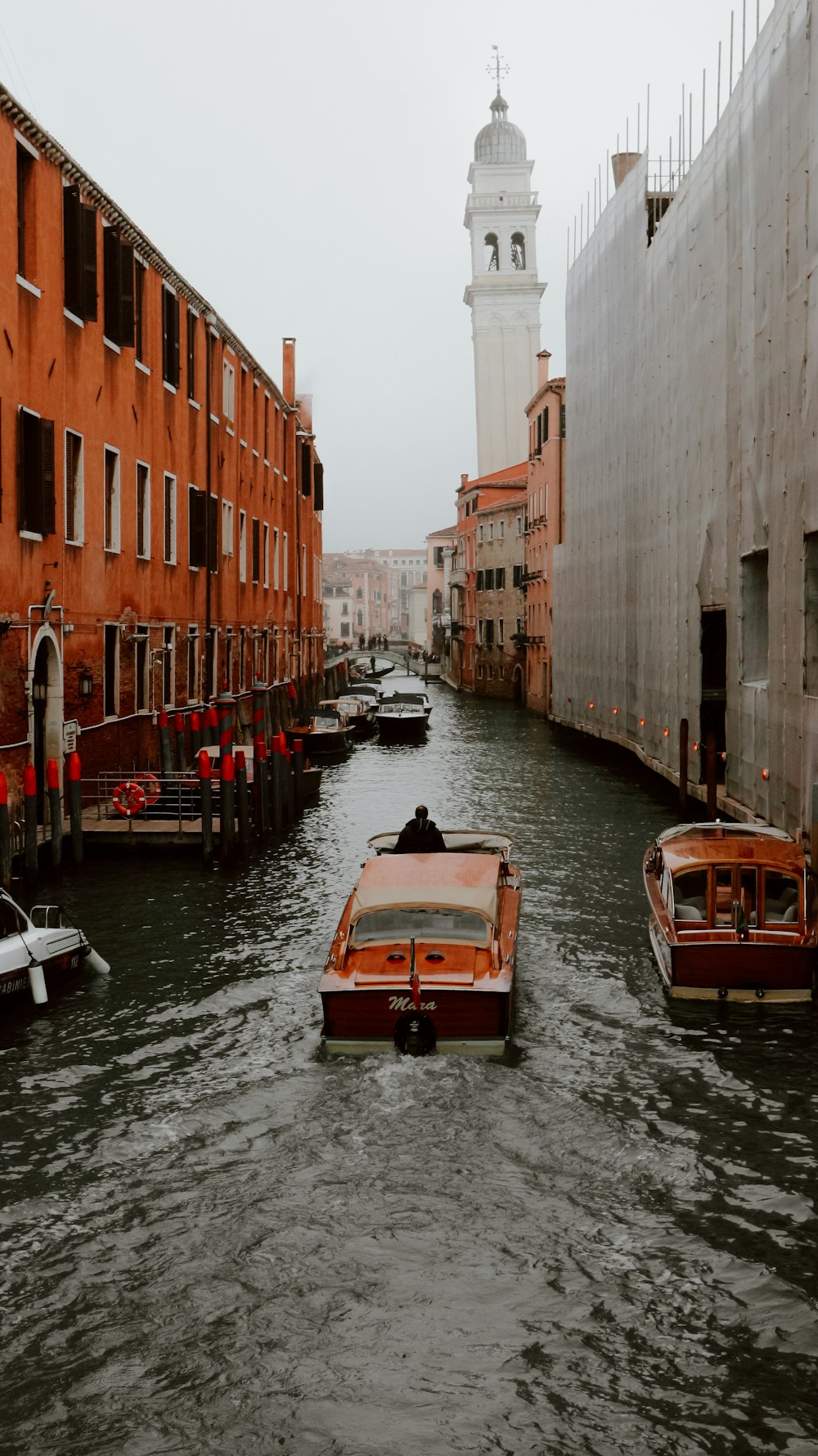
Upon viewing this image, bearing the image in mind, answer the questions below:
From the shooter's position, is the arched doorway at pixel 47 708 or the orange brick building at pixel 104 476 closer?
the orange brick building at pixel 104 476

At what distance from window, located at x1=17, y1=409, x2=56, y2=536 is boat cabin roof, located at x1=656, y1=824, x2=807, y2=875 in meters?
9.73

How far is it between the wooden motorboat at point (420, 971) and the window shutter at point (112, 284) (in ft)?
44.0

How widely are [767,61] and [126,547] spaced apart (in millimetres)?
13155

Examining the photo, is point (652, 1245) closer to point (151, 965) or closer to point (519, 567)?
point (151, 965)

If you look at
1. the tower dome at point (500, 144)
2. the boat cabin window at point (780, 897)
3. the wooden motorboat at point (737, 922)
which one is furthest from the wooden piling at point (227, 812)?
the tower dome at point (500, 144)

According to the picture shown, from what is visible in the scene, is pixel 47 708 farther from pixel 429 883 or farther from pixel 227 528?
pixel 227 528

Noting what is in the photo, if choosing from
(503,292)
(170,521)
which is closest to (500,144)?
(503,292)

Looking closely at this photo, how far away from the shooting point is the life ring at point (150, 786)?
2262 centimetres

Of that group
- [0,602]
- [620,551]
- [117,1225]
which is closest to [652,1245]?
[117,1225]

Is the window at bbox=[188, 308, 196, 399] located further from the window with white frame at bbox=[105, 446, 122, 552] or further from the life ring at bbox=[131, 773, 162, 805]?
the life ring at bbox=[131, 773, 162, 805]

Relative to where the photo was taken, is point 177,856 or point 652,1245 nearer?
point 652,1245

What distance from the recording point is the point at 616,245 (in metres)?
38.8

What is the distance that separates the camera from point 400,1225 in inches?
355

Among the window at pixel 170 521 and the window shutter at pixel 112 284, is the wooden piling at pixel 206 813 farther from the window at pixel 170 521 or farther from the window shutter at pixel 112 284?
the window at pixel 170 521
